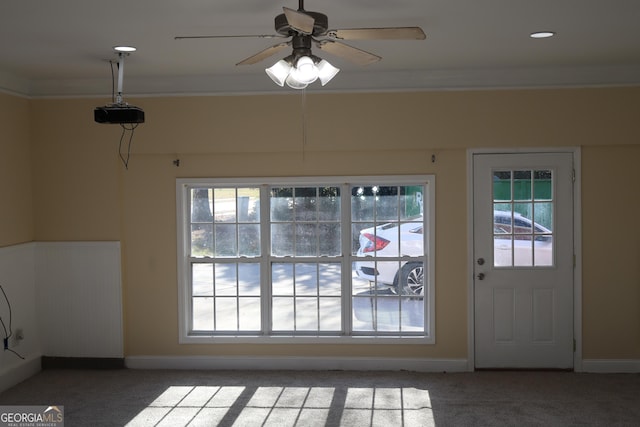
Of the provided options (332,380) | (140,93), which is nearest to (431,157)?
(332,380)

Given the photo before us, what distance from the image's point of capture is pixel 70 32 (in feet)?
14.4

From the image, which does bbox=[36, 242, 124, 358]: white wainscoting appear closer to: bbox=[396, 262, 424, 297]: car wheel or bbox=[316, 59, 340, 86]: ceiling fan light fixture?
bbox=[396, 262, 424, 297]: car wheel

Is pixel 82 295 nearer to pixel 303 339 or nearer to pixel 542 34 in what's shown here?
pixel 303 339

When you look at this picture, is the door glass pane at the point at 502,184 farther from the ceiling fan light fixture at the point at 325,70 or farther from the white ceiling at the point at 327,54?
the ceiling fan light fixture at the point at 325,70

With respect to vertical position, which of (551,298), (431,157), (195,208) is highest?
(431,157)

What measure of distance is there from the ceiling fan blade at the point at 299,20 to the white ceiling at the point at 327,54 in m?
0.85

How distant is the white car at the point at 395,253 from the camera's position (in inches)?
246

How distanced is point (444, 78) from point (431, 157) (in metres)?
0.67

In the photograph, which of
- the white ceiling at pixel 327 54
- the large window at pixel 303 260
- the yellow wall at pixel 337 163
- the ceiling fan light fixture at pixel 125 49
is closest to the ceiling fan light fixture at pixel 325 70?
the white ceiling at pixel 327 54

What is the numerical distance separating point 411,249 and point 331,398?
61.7 inches

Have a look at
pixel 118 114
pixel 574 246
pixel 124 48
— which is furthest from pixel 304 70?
pixel 574 246

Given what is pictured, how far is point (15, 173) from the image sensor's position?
6.08 metres

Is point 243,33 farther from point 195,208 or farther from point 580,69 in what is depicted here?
point 580,69

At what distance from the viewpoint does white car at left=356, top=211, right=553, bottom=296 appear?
612 cm
